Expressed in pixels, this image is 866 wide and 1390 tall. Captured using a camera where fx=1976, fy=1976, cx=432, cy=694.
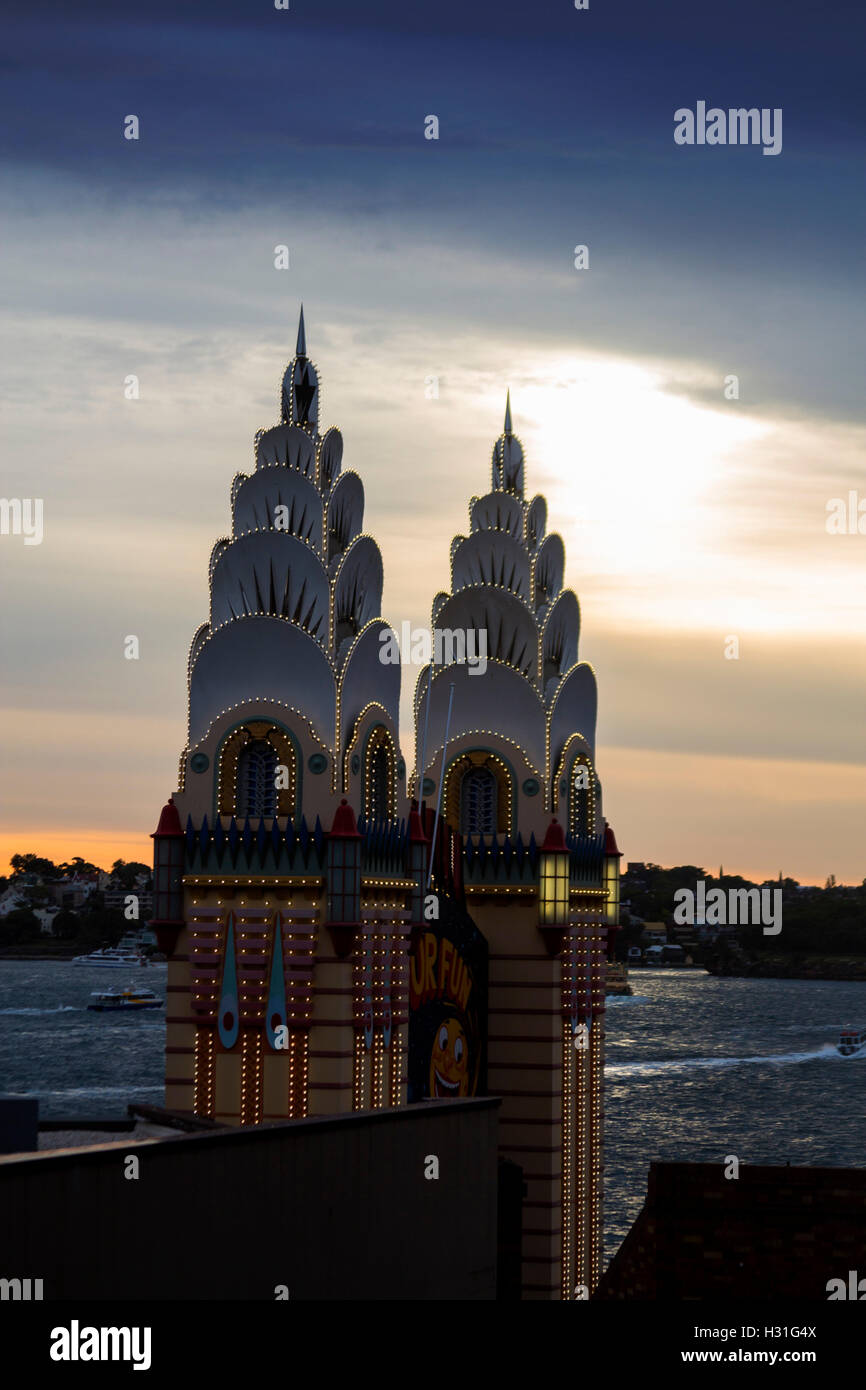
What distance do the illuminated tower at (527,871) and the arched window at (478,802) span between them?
2cm

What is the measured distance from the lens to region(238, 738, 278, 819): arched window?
34.1 metres

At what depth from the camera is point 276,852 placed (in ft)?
111

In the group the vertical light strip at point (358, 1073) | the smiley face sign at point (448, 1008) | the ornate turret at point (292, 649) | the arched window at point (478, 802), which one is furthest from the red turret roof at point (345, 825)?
the arched window at point (478, 802)

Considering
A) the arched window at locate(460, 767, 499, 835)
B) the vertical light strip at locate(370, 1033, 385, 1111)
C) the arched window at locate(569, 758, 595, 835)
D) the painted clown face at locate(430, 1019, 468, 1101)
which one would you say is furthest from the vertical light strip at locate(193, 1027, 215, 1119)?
the arched window at locate(569, 758, 595, 835)

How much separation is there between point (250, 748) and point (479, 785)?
9.56m

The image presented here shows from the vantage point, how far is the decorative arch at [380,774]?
3534 centimetres

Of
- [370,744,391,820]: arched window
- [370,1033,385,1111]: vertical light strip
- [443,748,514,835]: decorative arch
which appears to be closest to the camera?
[370,1033,385,1111]: vertical light strip

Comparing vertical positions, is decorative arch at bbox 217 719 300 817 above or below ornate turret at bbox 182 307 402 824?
below

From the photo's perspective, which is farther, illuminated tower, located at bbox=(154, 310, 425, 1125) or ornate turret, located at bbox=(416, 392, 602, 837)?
ornate turret, located at bbox=(416, 392, 602, 837)

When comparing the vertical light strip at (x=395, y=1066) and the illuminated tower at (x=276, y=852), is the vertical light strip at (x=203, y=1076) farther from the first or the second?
the vertical light strip at (x=395, y=1066)

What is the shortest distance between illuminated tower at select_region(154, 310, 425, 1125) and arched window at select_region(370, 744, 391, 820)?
37cm

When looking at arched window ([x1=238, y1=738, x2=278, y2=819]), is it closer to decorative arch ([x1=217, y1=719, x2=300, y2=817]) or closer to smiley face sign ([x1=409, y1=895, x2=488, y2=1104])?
decorative arch ([x1=217, y1=719, x2=300, y2=817])
